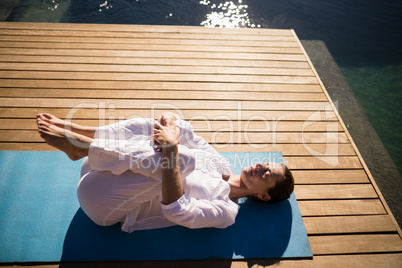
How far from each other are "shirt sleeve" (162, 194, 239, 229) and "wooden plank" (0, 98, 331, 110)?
1322mm

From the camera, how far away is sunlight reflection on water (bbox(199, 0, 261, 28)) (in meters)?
5.71

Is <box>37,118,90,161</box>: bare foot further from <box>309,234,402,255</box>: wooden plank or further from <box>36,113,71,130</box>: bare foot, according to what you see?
<box>309,234,402,255</box>: wooden plank

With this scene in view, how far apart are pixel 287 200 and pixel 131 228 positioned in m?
1.13

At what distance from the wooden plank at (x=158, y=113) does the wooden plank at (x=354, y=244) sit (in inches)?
48.6

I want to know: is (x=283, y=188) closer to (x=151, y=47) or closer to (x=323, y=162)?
(x=323, y=162)

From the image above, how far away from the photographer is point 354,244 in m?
1.83

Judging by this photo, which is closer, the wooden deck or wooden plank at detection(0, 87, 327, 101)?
the wooden deck

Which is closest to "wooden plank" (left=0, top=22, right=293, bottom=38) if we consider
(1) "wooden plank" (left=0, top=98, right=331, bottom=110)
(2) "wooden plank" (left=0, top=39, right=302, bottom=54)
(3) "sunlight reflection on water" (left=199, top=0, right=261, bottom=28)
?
(2) "wooden plank" (left=0, top=39, right=302, bottom=54)

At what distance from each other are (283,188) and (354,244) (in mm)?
634

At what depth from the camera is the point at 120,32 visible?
3.66m

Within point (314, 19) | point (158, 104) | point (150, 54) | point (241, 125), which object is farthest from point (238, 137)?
point (314, 19)

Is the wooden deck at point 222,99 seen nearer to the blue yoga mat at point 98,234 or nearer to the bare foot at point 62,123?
the blue yoga mat at point 98,234

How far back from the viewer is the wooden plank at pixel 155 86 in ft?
9.23

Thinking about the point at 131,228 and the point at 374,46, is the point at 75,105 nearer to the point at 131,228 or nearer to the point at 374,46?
the point at 131,228
